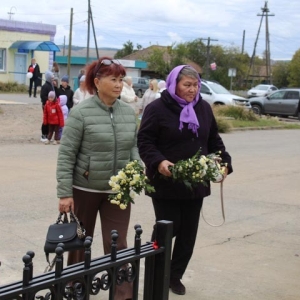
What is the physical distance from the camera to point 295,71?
7250 cm

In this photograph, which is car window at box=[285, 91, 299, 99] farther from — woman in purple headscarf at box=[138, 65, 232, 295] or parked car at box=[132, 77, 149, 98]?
woman in purple headscarf at box=[138, 65, 232, 295]

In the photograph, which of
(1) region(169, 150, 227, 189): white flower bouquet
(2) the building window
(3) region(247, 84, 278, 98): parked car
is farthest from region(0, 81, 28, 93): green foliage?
(1) region(169, 150, 227, 189): white flower bouquet

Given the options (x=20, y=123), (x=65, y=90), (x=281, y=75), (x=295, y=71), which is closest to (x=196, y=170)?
(x=65, y=90)

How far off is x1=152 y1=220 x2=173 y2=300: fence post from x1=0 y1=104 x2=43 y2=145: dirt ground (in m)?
11.7

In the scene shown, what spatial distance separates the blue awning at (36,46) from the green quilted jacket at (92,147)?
116 feet

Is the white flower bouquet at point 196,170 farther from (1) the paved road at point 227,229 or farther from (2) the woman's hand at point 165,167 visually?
(1) the paved road at point 227,229

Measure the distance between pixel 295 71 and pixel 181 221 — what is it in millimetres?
70452

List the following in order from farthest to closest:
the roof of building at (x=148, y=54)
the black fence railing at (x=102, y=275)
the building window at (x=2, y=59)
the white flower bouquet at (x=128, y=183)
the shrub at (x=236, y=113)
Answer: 1. the roof of building at (x=148, y=54)
2. the building window at (x=2, y=59)
3. the shrub at (x=236, y=113)
4. the white flower bouquet at (x=128, y=183)
5. the black fence railing at (x=102, y=275)

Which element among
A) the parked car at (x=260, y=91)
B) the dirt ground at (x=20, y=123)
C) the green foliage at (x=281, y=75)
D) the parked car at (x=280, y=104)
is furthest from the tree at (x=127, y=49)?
the dirt ground at (x=20, y=123)

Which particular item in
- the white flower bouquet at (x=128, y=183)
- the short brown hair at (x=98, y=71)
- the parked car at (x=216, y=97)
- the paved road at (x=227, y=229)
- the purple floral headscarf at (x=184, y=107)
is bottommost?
the paved road at (x=227, y=229)

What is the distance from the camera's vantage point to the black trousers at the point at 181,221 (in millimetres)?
4664

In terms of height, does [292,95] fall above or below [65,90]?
below

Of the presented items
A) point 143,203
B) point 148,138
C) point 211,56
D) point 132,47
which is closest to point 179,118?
point 148,138

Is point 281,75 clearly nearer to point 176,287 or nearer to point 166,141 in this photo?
point 176,287
